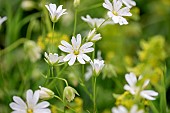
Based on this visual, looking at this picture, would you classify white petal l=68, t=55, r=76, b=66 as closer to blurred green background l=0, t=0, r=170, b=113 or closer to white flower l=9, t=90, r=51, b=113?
white flower l=9, t=90, r=51, b=113

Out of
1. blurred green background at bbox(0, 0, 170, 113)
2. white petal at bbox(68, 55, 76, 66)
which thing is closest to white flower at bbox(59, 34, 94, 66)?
white petal at bbox(68, 55, 76, 66)

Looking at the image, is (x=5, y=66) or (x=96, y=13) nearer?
(x=5, y=66)

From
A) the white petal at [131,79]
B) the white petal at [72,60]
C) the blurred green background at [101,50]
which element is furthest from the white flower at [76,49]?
the blurred green background at [101,50]

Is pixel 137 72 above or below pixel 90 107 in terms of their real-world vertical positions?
above

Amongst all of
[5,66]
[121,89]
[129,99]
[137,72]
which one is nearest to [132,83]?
[129,99]

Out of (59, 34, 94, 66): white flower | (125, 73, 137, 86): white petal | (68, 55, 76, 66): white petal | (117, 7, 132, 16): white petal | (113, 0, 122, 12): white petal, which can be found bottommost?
(125, 73, 137, 86): white petal

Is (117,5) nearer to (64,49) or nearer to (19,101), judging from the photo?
(64,49)

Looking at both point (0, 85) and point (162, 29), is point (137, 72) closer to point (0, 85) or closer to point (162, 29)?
point (0, 85)

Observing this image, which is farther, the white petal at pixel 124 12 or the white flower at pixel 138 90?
the white petal at pixel 124 12

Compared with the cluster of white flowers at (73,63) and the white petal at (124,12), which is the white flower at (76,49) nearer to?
the cluster of white flowers at (73,63)

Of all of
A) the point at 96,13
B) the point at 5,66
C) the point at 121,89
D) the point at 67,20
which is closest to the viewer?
the point at 121,89

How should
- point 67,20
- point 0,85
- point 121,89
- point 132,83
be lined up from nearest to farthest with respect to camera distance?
point 132,83 → point 0,85 → point 121,89 → point 67,20
